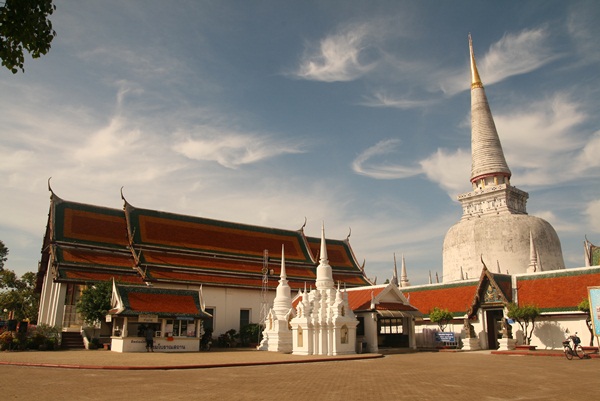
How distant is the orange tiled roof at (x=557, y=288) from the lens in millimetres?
23859

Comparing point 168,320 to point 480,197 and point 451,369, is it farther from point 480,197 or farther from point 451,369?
point 480,197

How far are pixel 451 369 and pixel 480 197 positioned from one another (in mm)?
39272

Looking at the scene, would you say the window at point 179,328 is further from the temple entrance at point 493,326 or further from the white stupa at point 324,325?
the temple entrance at point 493,326

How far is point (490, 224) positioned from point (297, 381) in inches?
1613

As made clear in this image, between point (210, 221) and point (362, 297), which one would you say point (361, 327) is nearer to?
point (362, 297)

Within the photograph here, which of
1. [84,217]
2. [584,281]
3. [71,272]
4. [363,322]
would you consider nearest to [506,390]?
[363,322]

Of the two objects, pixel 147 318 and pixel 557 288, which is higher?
pixel 557 288

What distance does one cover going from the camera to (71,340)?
25516mm

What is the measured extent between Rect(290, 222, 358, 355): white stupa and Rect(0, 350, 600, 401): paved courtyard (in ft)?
18.6

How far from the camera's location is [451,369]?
1520 cm

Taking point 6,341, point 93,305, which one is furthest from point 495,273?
point 6,341

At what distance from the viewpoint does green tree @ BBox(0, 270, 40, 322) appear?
1716 inches

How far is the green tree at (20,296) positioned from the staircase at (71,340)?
749 inches

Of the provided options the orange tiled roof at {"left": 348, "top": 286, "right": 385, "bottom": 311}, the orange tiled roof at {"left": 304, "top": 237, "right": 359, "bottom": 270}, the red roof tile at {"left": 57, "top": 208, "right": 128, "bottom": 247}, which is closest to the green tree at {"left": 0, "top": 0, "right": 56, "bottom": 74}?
the orange tiled roof at {"left": 348, "top": 286, "right": 385, "bottom": 311}
